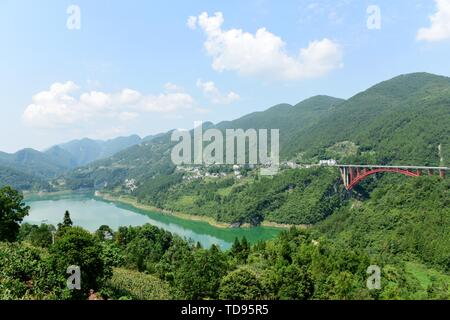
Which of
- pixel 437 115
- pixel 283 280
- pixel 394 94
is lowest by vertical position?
pixel 283 280

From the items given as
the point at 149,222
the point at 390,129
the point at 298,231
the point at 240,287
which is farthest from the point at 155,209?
the point at 240,287

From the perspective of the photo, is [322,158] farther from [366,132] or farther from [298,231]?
[298,231]

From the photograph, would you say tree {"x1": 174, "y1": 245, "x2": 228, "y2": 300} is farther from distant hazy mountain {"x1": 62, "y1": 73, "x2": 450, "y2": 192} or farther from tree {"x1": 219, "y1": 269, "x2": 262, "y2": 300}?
distant hazy mountain {"x1": 62, "y1": 73, "x2": 450, "y2": 192}

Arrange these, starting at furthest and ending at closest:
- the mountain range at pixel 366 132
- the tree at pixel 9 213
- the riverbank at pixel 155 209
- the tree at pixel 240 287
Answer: the mountain range at pixel 366 132, the riverbank at pixel 155 209, the tree at pixel 9 213, the tree at pixel 240 287

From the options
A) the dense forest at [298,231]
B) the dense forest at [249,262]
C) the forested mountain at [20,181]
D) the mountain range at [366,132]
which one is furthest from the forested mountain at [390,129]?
the forested mountain at [20,181]

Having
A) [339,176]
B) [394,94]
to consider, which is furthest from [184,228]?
[394,94]

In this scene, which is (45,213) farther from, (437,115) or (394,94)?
(394,94)

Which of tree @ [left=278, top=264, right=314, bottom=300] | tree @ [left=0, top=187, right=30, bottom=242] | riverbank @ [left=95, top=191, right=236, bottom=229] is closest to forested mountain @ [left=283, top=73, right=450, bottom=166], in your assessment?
riverbank @ [left=95, top=191, right=236, bottom=229]

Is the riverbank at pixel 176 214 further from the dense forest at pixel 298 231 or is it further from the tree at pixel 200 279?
the tree at pixel 200 279
